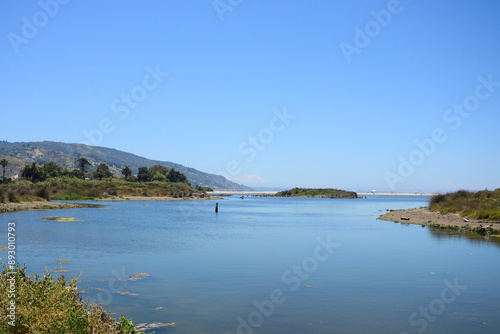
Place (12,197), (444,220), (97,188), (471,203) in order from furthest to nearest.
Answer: (97,188), (12,197), (471,203), (444,220)

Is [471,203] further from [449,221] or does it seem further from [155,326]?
[155,326]

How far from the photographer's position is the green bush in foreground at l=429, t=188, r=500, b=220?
5100 cm

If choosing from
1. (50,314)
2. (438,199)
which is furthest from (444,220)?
(50,314)

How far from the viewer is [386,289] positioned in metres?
19.5

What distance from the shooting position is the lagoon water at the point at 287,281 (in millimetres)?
14805

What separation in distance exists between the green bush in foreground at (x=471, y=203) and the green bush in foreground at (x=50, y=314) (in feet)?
163

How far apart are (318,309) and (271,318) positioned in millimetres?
2176

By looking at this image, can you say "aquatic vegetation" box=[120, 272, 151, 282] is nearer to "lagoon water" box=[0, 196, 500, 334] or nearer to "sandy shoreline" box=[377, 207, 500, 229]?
"lagoon water" box=[0, 196, 500, 334]

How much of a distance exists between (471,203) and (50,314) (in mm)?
57829

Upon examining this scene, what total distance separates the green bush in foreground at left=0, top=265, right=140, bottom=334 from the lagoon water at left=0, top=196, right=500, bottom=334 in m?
2.71

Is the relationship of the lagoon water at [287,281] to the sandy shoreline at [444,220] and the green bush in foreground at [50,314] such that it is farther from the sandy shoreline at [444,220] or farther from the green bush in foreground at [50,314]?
the sandy shoreline at [444,220]

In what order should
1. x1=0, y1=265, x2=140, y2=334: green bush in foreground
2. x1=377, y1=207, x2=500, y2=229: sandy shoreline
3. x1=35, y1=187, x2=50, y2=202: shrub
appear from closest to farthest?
x1=0, y1=265, x2=140, y2=334: green bush in foreground < x1=377, y1=207, x2=500, y2=229: sandy shoreline < x1=35, y1=187, x2=50, y2=202: shrub

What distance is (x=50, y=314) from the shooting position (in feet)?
36.3

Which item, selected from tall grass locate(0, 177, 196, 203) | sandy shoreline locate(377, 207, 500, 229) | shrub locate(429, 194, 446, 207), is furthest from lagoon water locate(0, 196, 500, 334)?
tall grass locate(0, 177, 196, 203)
